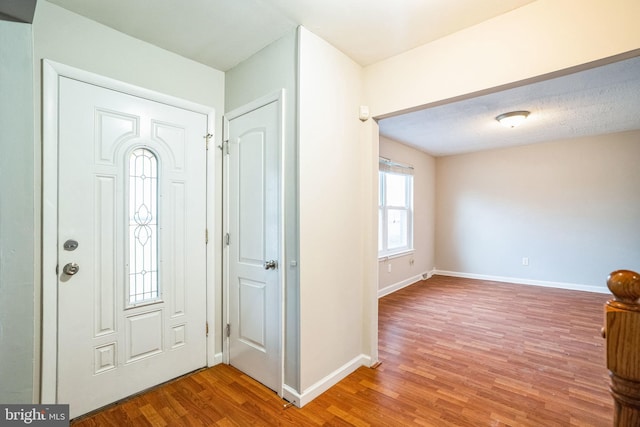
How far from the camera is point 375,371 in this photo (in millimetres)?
2293

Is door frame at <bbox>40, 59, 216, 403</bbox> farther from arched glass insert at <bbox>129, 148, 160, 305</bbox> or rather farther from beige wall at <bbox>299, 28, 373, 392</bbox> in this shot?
beige wall at <bbox>299, 28, 373, 392</bbox>

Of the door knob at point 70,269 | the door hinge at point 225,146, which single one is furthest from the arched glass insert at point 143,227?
the door hinge at point 225,146

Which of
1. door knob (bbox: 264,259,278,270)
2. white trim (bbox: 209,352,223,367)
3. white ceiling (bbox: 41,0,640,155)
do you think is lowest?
white trim (bbox: 209,352,223,367)

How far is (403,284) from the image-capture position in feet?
16.4

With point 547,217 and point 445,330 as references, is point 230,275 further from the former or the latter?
point 547,217

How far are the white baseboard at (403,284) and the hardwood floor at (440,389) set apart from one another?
1133 mm

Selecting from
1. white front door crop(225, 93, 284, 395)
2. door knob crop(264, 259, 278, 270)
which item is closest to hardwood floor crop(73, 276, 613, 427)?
white front door crop(225, 93, 284, 395)

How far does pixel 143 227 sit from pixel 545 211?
5.97 meters

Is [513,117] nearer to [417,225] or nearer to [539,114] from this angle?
[539,114]

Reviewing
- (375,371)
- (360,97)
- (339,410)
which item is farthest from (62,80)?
(375,371)

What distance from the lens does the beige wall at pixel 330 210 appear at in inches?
74.8

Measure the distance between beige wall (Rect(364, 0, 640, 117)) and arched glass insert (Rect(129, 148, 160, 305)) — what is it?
5.94 feet

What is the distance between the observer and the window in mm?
4617

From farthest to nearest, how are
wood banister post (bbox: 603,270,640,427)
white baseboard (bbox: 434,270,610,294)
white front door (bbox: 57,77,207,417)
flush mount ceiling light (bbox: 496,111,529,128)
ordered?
white baseboard (bbox: 434,270,610,294), flush mount ceiling light (bbox: 496,111,529,128), white front door (bbox: 57,77,207,417), wood banister post (bbox: 603,270,640,427)
